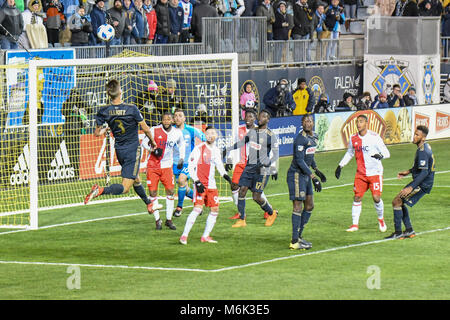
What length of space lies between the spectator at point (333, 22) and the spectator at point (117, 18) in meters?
10.6

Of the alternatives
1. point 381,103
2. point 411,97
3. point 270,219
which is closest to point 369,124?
point 381,103

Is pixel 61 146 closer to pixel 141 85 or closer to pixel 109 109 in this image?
pixel 141 85

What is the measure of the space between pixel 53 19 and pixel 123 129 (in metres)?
10.7

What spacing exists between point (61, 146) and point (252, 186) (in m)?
7.40

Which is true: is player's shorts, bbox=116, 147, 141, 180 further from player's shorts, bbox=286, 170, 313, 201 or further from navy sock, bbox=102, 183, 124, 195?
player's shorts, bbox=286, 170, 313, 201

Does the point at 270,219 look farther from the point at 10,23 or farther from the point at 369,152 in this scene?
the point at 10,23

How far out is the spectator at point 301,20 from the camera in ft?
115

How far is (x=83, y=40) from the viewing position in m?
27.9

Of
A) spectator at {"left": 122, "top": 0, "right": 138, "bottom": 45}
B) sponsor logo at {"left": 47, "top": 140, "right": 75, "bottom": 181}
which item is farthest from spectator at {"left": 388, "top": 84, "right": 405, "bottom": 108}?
sponsor logo at {"left": 47, "top": 140, "right": 75, "bottom": 181}

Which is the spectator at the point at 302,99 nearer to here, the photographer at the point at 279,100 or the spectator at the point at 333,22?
the photographer at the point at 279,100

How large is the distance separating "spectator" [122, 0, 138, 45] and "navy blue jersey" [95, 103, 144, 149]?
12071 mm

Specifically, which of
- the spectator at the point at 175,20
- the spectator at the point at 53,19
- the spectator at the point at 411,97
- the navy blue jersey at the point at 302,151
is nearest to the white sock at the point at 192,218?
the navy blue jersey at the point at 302,151

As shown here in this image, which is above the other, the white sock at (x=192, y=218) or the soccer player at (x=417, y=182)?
the soccer player at (x=417, y=182)

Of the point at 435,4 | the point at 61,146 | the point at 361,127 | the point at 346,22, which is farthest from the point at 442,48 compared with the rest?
Result: the point at 361,127
